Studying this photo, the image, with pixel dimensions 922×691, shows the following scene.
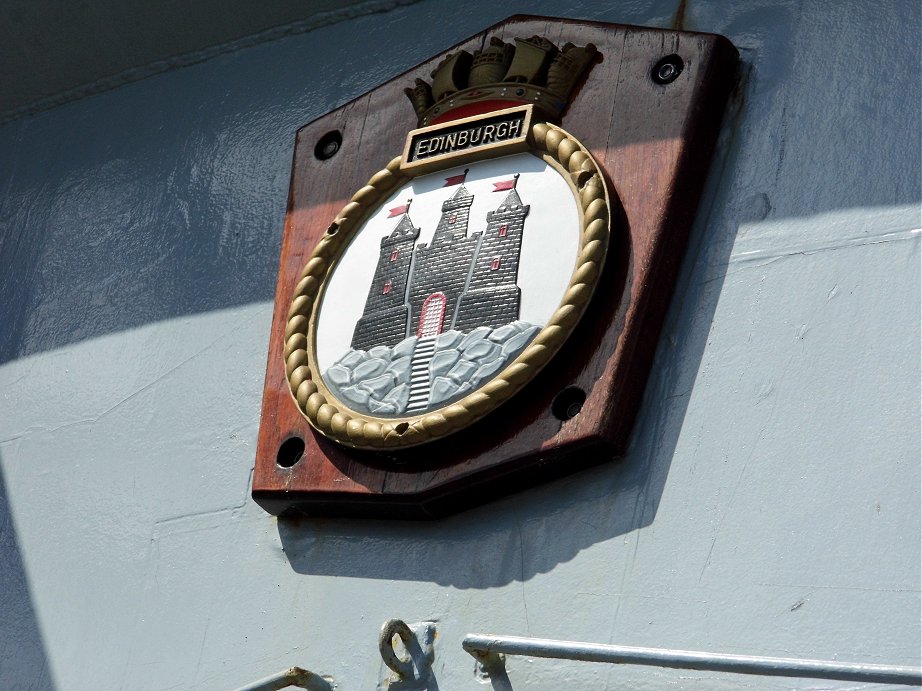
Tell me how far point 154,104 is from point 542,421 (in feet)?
4.06

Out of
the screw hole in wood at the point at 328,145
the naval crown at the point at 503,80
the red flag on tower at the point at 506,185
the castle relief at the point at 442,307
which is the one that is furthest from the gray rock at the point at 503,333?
the screw hole in wood at the point at 328,145

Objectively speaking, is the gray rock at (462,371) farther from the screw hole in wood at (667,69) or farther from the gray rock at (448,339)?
the screw hole in wood at (667,69)

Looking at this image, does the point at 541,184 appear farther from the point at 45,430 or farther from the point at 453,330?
the point at 45,430

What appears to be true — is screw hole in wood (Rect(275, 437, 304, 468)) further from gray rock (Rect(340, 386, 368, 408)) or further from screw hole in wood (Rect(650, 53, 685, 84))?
screw hole in wood (Rect(650, 53, 685, 84))

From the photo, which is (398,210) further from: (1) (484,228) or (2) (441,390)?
(2) (441,390)

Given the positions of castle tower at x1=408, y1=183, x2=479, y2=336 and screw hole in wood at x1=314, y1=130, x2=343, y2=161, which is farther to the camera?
screw hole in wood at x1=314, y1=130, x2=343, y2=161

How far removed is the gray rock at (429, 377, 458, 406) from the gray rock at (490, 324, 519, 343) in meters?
0.07

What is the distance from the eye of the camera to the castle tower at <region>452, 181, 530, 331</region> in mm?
1813

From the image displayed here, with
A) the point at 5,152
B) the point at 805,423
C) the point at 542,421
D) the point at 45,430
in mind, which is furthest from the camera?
the point at 5,152

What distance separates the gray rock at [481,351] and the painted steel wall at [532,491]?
172 mm

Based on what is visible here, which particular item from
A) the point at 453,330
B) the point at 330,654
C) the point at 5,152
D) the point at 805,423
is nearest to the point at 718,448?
the point at 805,423

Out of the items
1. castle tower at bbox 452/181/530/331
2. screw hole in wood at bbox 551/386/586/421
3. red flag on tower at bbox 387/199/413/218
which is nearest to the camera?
screw hole in wood at bbox 551/386/586/421

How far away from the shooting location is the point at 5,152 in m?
2.86

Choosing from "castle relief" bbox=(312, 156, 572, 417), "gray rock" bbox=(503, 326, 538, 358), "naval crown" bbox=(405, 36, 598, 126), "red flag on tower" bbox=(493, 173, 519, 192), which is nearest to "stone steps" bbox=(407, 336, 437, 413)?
"castle relief" bbox=(312, 156, 572, 417)
